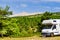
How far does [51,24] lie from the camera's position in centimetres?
3095

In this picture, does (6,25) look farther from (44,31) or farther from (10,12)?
(44,31)

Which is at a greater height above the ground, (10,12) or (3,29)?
(10,12)

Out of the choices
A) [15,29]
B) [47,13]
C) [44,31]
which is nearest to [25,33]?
[15,29]

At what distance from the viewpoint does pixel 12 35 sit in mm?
32844

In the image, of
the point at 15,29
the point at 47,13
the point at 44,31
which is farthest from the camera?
the point at 47,13

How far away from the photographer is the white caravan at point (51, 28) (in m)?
30.7

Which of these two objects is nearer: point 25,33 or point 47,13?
point 25,33

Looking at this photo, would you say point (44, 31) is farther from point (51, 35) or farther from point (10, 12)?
point (10, 12)

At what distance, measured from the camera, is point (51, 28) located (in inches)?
1220

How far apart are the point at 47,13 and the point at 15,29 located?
10.3 metres

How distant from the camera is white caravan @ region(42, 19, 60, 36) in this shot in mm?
30653

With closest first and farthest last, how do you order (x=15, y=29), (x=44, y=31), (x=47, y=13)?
(x=44, y=31) < (x=15, y=29) < (x=47, y=13)

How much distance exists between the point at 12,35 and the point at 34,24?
10.5m

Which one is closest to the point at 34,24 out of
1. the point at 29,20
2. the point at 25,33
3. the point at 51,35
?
the point at 29,20
